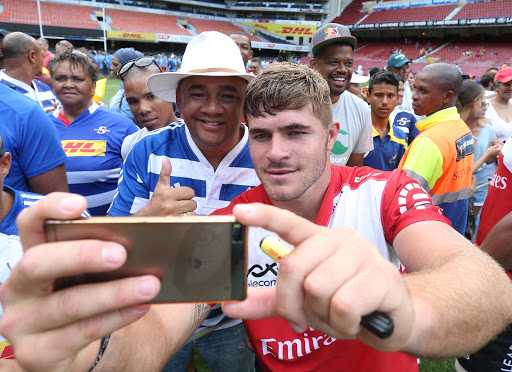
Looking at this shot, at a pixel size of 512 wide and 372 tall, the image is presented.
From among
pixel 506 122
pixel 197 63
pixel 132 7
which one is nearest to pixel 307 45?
pixel 132 7

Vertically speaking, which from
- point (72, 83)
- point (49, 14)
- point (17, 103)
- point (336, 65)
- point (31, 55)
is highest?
point (49, 14)

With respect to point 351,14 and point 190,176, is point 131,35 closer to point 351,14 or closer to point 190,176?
point 351,14

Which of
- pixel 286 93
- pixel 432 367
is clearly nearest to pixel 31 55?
pixel 286 93

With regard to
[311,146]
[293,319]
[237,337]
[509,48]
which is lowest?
[237,337]

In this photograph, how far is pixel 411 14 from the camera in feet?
135

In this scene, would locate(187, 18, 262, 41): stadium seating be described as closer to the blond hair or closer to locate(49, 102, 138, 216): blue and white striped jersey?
locate(49, 102, 138, 216): blue and white striped jersey

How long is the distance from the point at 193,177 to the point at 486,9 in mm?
45869

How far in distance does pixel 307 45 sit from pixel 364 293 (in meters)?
55.2

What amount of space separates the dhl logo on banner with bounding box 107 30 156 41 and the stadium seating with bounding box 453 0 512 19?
35.9 metres

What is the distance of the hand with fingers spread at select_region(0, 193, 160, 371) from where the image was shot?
72cm

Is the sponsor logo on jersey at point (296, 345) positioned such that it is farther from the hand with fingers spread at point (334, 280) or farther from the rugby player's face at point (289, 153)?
the hand with fingers spread at point (334, 280)

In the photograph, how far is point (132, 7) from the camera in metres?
44.8

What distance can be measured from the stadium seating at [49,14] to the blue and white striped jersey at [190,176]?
41140 mm

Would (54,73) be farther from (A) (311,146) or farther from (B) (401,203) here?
(B) (401,203)
